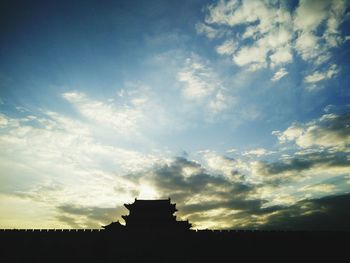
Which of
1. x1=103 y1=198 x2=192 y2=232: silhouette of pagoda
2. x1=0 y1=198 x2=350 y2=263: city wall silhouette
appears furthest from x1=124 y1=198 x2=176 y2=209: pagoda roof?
x1=0 y1=198 x2=350 y2=263: city wall silhouette

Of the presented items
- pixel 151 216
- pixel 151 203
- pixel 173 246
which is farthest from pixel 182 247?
pixel 151 203

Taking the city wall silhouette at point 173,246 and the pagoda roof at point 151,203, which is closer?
the city wall silhouette at point 173,246

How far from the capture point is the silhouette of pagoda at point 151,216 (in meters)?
26.3

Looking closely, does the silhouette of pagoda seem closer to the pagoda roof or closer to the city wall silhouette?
the pagoda roof

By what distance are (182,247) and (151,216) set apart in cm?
869

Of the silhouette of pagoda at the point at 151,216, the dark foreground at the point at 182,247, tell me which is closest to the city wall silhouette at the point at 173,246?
the dark foreground at the point at 182,247

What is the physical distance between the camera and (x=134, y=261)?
1845 centimetres

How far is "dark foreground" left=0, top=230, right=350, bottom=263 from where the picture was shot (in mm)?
18633

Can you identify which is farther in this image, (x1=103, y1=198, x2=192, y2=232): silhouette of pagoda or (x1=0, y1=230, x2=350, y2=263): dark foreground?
(x1=103, y1=198, x2=192, y2=232): silhouette of pagoda

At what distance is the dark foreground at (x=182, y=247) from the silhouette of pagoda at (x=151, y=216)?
7.07m

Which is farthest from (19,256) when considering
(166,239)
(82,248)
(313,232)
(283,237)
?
(313,232)

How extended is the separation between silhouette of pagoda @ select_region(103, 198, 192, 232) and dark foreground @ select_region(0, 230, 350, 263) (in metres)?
7.07

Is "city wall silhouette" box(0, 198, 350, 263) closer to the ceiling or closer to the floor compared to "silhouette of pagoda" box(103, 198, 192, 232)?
closer to the floor

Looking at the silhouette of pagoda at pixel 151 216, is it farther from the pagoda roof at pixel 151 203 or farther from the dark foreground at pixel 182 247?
the dark foreground at pixel 182 247
